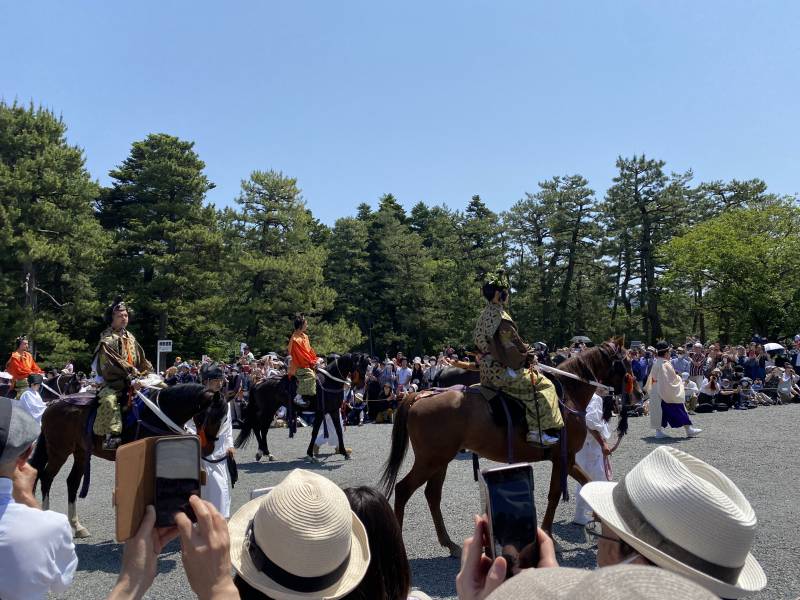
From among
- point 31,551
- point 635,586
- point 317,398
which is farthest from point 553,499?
point 317,398

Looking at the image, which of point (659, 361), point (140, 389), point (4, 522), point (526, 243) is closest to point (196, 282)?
point (526, 243)

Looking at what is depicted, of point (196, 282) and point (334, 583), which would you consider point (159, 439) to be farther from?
point (196, 282)

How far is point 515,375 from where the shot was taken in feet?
22.2

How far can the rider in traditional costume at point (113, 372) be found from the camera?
283 inches

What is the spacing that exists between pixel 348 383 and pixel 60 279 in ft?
94.3

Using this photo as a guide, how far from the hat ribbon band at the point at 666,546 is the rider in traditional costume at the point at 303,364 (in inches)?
419

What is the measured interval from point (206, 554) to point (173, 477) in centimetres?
23

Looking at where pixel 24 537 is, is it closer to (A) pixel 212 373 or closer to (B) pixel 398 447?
(B) pixel 398 447

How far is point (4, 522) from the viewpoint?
2.16 metres

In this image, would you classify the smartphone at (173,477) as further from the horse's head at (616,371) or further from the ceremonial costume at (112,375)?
the horse's head at (616,371)

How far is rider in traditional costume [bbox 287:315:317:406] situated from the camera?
12.3 meters

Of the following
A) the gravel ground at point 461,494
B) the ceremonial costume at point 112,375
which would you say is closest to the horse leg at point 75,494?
the gravel ground at point 461,494

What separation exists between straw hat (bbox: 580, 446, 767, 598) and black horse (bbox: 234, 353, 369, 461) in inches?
425

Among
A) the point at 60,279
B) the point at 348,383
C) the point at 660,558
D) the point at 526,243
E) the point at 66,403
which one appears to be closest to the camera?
the point at 660,558
